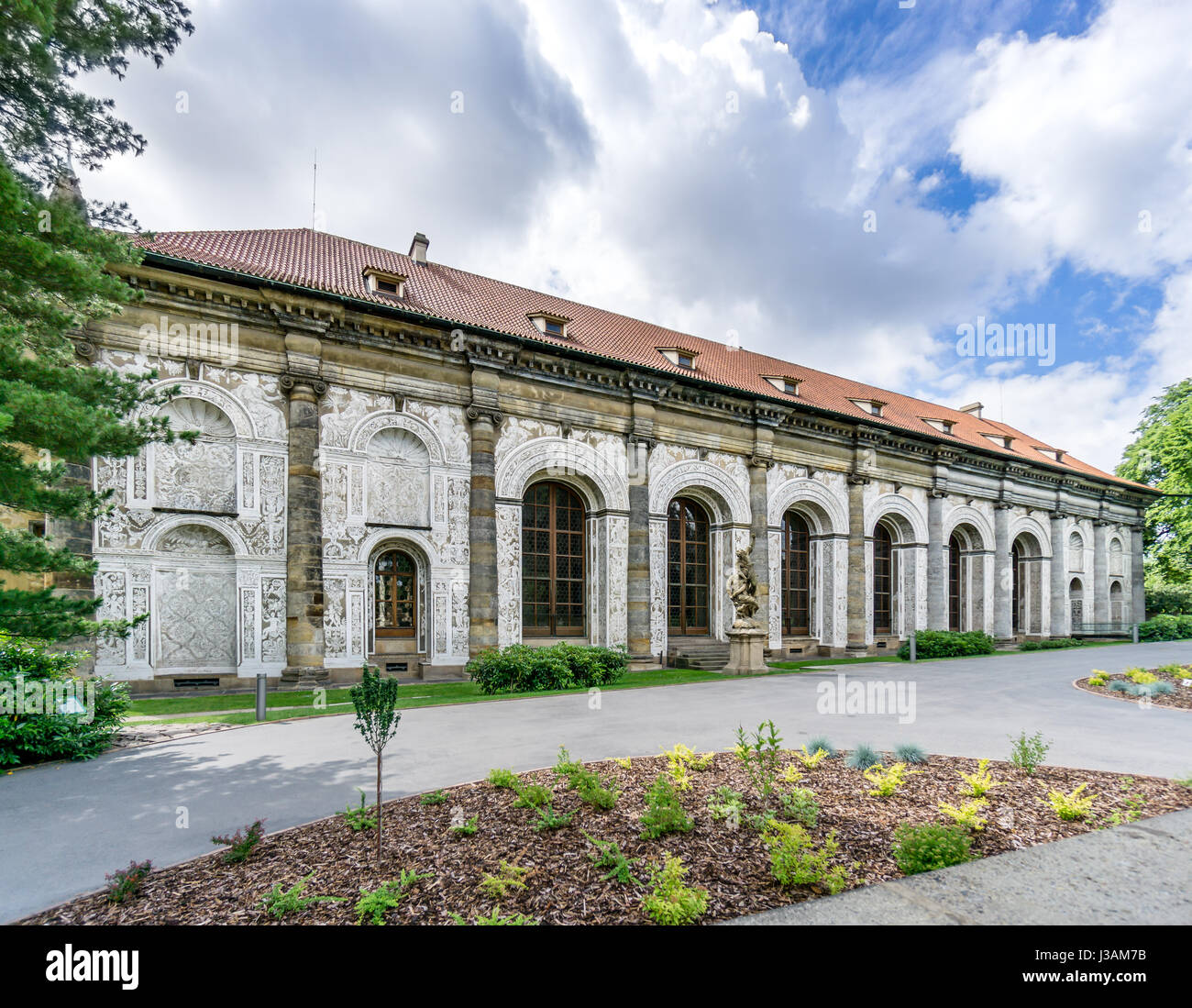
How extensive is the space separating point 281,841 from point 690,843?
333 cm

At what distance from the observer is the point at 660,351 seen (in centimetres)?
2216

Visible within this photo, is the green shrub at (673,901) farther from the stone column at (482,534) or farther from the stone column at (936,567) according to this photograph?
the stone column at (936,567)

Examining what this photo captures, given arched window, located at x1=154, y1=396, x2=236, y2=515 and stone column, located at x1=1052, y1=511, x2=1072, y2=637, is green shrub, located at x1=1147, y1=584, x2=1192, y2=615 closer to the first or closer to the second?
stone column, located at x1=1052, y1=511, x2=1072, y2=637

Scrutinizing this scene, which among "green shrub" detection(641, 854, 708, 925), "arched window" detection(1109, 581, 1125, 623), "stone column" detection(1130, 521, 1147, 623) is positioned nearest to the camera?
"green shrub" detection(641, 854, 708, 925)

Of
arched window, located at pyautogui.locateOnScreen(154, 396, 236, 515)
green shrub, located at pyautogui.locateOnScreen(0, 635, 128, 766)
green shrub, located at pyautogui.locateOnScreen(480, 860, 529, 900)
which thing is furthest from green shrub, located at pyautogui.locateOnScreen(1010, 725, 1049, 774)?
arched window, located at pyautogui.locateOnScreen(154, 396, 236, 515)

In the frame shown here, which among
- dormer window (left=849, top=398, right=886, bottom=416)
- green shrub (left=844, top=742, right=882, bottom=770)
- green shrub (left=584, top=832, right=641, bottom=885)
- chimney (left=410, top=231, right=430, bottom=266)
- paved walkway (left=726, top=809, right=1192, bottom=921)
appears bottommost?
green shrub (left=844, top=742, right=882, bottom=770)

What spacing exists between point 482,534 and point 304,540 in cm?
444

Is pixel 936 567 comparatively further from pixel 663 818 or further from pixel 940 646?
pixel 663 818

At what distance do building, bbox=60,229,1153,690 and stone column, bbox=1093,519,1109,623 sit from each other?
13.4 metres

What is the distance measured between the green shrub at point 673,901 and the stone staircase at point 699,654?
51.7 ft

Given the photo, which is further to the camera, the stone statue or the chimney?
the chimney

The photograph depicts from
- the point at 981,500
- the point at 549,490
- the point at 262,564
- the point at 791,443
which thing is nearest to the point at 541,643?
the point at 549,490

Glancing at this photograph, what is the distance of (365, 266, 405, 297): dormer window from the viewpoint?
54.7 ft
